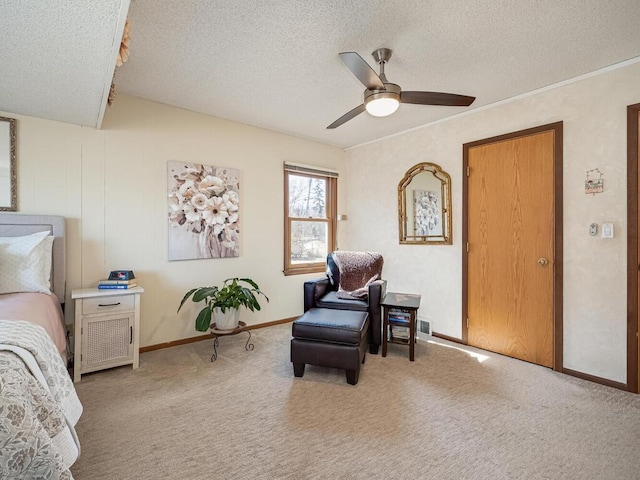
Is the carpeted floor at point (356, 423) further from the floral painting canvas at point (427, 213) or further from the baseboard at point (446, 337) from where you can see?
the floral painting canvas at point (427, 213)

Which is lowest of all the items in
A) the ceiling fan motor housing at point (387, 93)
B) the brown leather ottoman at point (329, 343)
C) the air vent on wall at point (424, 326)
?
the air vent on wall at point (424, 326)

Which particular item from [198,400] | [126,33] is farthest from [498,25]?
[198,400]

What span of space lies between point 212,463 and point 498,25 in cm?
309

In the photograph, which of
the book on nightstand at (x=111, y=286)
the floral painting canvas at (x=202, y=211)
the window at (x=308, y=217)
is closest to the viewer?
the book on nightstand at (x=111, y=286)

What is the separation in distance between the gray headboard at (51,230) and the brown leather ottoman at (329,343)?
2.04 meters

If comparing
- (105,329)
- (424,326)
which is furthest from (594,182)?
(105,329)

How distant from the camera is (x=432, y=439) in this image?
177cm

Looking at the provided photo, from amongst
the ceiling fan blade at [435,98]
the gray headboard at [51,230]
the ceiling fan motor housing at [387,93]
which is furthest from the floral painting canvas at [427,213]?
the gray headboard at [51,230]

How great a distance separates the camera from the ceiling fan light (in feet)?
6.99

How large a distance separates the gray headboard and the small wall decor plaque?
14.5 ft

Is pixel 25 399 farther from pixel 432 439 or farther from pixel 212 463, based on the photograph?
pixel 432 439

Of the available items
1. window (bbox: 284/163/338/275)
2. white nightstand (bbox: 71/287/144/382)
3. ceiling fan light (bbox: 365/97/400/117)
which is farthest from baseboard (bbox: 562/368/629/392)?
white nightstand (bbox: 71/287/144/382)

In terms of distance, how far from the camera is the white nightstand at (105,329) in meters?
2.45

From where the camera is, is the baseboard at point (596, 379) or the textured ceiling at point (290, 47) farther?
the baseboard at point (596, 379)
